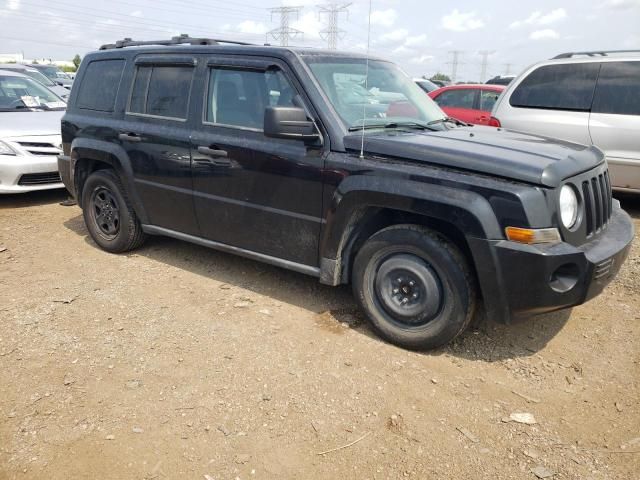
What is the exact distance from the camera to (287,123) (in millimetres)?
3396

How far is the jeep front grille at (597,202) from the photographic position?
3.21m

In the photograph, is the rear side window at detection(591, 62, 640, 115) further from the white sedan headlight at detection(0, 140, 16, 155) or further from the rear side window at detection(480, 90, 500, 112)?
the white sedan headlight at detection(0, 140, 16, 155)

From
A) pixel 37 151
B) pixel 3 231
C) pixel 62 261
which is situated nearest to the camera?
pixel 62 261

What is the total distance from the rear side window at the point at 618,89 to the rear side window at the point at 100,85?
17.6 feet

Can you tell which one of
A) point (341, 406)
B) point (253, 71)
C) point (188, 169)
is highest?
point (253, 71)

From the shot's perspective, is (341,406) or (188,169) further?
(188,169)

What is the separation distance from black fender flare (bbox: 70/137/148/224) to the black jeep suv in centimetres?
2

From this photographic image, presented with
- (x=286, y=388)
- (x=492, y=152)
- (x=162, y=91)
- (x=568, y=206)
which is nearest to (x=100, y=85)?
(x=162, y=91)

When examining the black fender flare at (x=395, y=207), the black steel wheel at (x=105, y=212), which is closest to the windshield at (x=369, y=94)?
the black fender flare at (x=395, y=207)

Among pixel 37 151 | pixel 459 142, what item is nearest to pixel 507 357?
pixel 459 142

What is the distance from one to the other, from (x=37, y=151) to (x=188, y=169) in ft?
13.0

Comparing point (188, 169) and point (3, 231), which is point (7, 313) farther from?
point (3, 231)

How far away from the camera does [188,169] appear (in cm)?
423

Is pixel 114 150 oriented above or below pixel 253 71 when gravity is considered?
below
